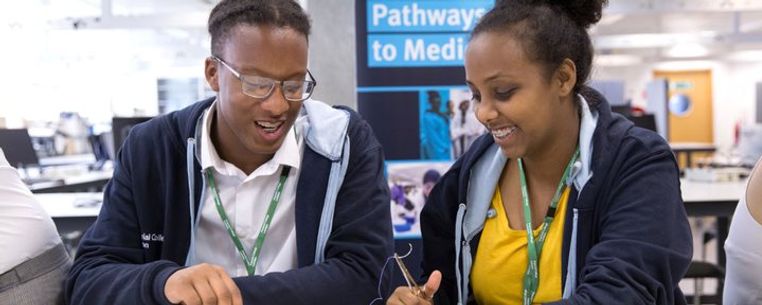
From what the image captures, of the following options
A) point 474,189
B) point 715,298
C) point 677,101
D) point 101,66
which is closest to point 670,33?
point 677,101

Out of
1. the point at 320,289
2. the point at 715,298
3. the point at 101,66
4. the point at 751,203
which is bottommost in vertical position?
the point at 715,298

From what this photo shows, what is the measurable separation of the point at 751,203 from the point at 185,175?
1.19 meters

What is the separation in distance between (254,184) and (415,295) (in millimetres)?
480

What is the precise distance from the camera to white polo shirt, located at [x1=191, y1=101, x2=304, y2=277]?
4.98ft

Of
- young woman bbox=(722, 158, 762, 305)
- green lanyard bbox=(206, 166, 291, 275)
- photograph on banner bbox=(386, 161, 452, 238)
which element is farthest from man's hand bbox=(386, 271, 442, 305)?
photograph on banner bbox=(386, 161, 452, 238)

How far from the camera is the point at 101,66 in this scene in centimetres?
1216

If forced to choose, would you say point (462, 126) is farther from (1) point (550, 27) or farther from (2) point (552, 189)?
(1) point (550, 27)

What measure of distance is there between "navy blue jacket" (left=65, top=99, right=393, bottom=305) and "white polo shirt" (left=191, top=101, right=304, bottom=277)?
0.04 metres

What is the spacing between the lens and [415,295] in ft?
4.30

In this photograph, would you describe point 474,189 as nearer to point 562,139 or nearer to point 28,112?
point 562,139

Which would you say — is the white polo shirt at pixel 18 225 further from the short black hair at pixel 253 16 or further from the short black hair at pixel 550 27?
the short black hair at pixel 550 27

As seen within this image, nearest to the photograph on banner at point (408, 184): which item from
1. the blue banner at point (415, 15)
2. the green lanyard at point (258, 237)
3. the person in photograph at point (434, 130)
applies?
the person in photograph at point (434, 130)

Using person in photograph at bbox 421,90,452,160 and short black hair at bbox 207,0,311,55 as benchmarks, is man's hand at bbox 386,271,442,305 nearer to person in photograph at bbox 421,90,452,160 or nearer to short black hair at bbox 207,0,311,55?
short black hair at bbox 207,0,311,55

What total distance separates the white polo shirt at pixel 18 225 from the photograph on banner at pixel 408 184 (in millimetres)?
1623
